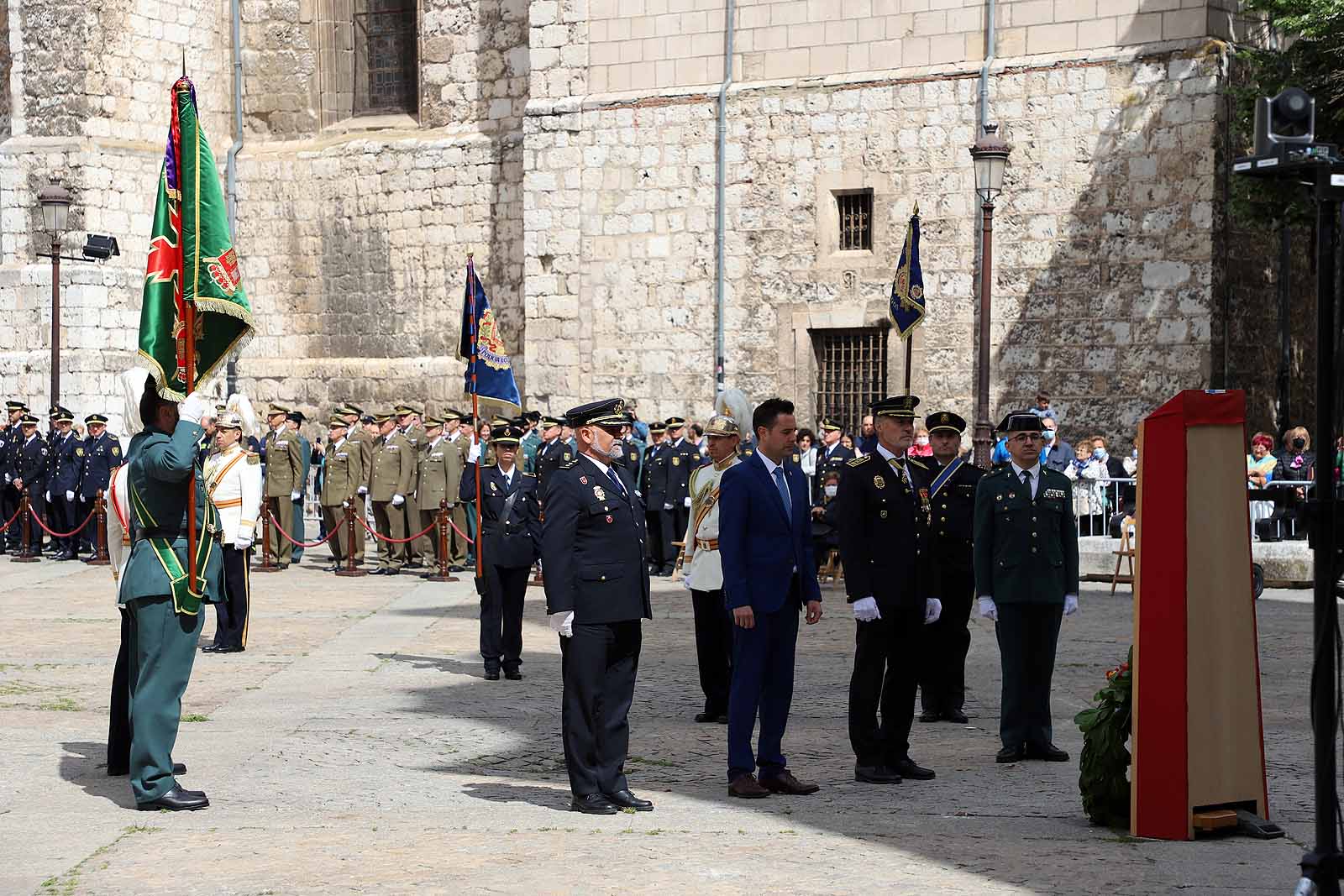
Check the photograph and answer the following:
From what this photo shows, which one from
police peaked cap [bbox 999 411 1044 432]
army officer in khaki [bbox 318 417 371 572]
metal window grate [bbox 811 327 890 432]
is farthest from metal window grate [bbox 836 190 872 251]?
police peaked cap [bbox 999 411 1044 432]

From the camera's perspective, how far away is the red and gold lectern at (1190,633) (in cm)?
684

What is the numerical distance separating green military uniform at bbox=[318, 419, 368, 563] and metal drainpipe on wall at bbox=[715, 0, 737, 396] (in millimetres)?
5282

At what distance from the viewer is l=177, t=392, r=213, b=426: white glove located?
25.2 ft


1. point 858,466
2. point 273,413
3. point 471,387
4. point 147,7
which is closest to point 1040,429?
point 858,466

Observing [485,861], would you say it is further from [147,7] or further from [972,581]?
[147,7]


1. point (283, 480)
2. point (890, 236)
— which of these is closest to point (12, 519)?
point (283, 480)

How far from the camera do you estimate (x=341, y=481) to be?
19781 mm

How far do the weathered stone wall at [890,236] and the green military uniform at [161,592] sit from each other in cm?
1480

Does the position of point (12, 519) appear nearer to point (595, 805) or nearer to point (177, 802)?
point (177, 802)

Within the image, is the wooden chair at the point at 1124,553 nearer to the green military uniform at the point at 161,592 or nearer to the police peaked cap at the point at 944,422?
the police peaked cap at the point at 944,422

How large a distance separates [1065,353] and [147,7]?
50.8ft

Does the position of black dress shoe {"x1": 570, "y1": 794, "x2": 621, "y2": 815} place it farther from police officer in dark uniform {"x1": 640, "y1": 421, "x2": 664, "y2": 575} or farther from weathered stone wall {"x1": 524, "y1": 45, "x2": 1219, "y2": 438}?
weathered stone wall {"x1": 524, "y1": 45, "x2": 1219, "y2": 438}

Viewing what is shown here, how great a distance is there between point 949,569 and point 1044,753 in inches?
63.3

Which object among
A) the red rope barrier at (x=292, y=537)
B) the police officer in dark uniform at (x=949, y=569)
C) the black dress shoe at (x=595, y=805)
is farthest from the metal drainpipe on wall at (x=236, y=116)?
the black dress shoe at (x=595, y=805)
